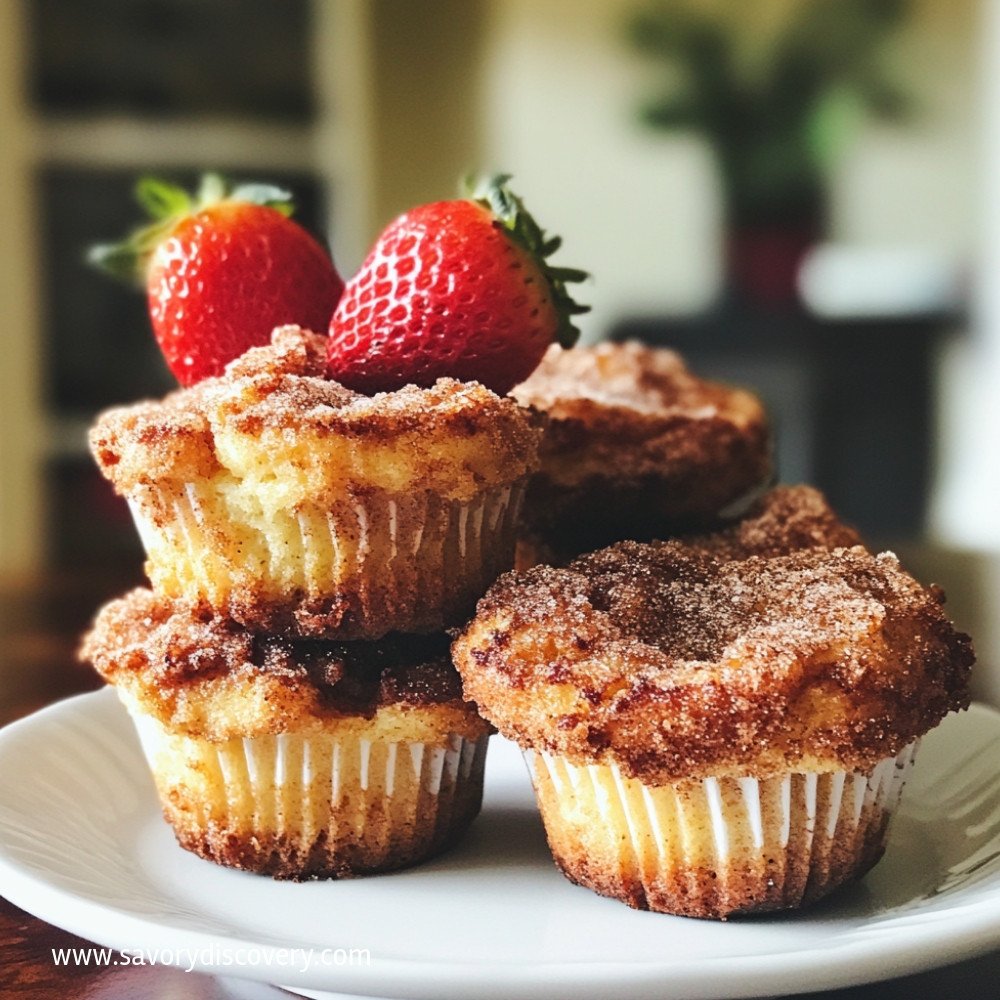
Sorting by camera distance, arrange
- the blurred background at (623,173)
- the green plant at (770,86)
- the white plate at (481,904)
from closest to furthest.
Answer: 1. the white plate at (481,904)
2. the blurred background at (623,173)
3. the green plant at (770,86)

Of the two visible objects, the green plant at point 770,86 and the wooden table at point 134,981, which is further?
the green plant at point 770,86

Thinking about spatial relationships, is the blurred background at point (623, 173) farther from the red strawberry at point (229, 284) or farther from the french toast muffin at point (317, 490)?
the french toast muffin at point (317, 490)

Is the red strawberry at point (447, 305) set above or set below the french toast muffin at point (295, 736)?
above

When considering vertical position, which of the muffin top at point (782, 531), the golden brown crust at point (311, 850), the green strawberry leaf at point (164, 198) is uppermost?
the green strawberry leaf at point (164, 198)

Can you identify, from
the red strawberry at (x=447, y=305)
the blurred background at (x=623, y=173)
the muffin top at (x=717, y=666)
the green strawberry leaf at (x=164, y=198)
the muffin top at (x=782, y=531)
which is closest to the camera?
the muffin top at (x=717, y=666)

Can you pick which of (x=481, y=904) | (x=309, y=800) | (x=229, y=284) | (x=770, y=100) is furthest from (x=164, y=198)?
(x=770, y=100)

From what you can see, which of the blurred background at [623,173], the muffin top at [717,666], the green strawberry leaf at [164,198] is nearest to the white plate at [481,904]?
the muffin top at [717,666]

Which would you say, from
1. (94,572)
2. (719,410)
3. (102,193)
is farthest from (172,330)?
(102,193)

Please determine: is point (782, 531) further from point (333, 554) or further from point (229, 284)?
point (229, 284)
